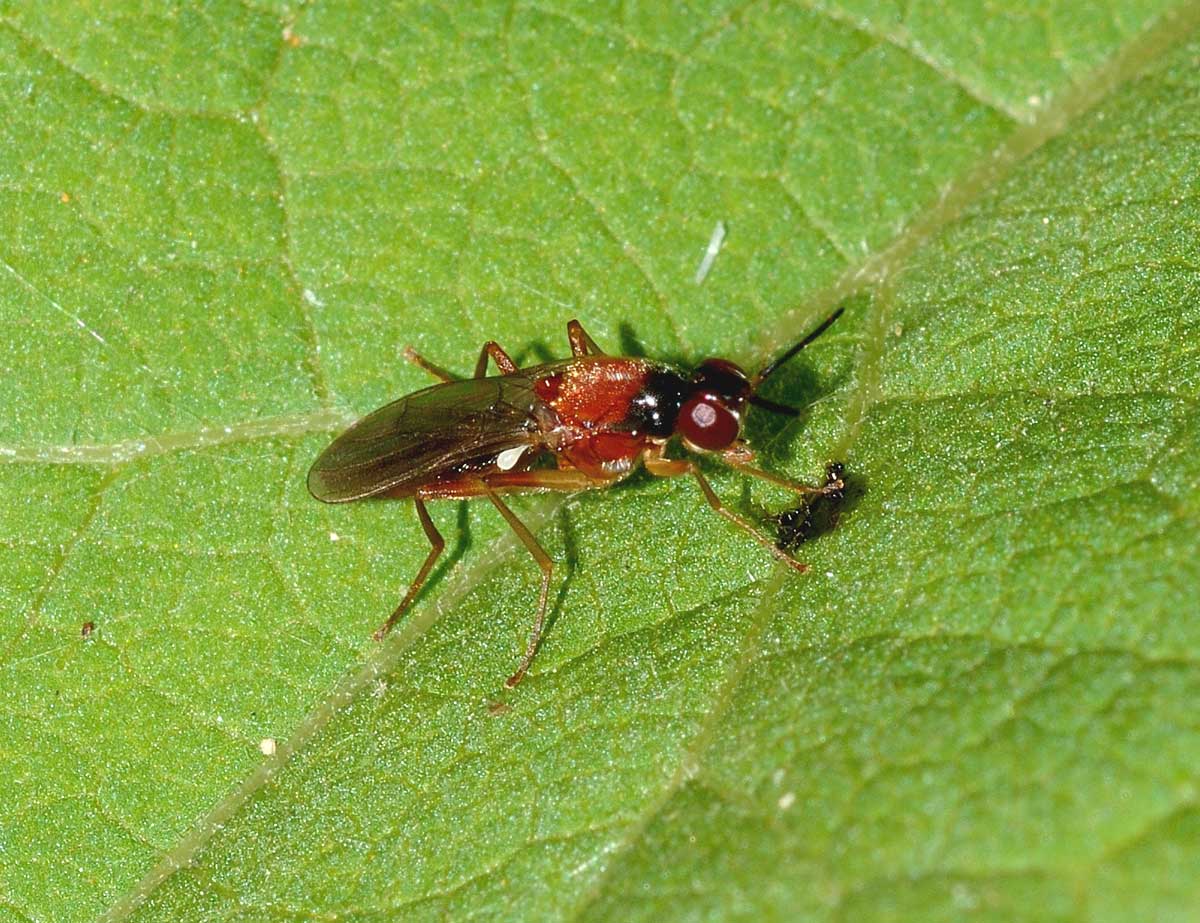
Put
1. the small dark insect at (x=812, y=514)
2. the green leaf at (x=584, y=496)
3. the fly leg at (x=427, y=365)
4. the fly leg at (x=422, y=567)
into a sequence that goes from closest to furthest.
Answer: the green leaf at (x=584, y=496) → the small dark insect at (x=812, y=514) → the fly leg at (x=422, y=567) → the fly leg at (x=427, y=365)

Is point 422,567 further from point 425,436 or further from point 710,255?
point 710,255

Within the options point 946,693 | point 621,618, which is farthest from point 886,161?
point 946,693

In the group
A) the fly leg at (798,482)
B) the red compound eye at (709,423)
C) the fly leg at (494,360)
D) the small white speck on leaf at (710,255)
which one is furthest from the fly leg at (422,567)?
the small white speck on leaf at (710,255)

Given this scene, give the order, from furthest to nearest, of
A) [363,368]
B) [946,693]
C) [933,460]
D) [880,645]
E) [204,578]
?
1. [363,368]
2. [204,578]
3. [933,460]
4. [880,645]
5. [946,693]

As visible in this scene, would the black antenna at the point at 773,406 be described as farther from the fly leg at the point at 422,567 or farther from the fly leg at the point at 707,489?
the fly leg at the point at 422,567

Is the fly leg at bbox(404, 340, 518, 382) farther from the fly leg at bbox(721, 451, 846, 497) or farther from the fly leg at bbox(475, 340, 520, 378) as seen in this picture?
the fly leg at bbox(721, 451, 846, 497)

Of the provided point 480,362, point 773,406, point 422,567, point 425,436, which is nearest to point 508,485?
point 425,436

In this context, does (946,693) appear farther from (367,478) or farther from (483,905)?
(367,478)
